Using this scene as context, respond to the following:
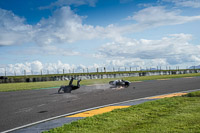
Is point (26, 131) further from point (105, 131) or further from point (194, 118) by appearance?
point (194, 118)

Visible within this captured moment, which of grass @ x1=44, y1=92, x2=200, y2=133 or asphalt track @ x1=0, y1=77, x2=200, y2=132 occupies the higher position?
grass @ x1=44, y1=92, x2=200, y2=133

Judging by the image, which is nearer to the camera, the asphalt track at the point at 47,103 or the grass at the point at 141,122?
the grass at the point at 141,122

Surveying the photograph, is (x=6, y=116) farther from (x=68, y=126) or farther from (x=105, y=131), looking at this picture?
(x=105, y=131)

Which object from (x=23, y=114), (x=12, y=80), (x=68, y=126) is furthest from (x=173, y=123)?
(x=12, y=80)

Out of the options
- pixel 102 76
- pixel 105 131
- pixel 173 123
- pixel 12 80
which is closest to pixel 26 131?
pixel 105 131

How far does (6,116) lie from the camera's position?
7.59m

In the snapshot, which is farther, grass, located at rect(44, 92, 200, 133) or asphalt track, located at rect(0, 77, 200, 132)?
asphalt track, located at rect(0, 77, 200, 132)

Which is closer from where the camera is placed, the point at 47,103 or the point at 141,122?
the point at 141,122

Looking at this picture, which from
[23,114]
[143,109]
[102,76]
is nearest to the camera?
[143,109]

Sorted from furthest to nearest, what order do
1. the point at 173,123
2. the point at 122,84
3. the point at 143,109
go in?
the point at 122,84 < the point at 143,109 < the point at 173,123

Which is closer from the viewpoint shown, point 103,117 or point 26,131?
point 26,131

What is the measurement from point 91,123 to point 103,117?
70 cm

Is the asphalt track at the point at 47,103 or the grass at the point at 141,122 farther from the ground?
the grass at the point at 141,122

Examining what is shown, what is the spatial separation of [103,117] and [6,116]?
363 cm
